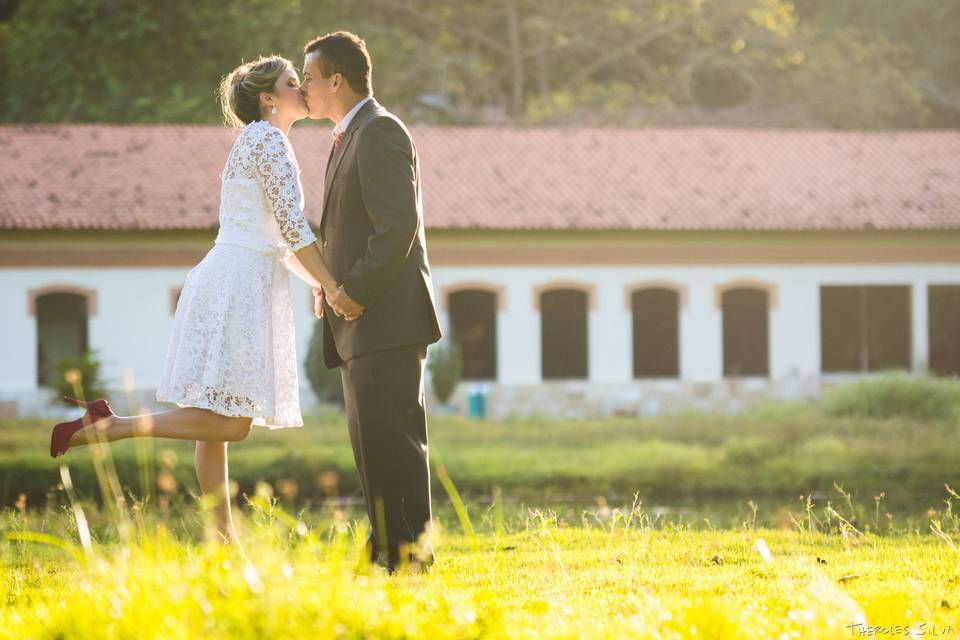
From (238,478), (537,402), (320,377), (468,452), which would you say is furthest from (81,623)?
(537,402)

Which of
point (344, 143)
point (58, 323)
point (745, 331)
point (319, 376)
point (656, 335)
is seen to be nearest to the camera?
point (344, 143)

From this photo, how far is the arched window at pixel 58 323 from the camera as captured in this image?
19578 millimetres

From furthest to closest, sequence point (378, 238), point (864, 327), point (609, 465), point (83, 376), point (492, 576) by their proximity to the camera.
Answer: point (864, 327) → point (83, 376) → point (609, 465) → point (378, 238) → point (492, 576)

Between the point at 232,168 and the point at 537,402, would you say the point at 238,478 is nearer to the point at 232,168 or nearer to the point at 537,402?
the point at 232,168

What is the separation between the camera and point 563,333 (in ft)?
66.9

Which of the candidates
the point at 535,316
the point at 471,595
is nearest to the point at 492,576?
the point at 471,595

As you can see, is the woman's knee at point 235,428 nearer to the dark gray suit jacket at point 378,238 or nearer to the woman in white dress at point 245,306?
the woman in white dress at point 245,306

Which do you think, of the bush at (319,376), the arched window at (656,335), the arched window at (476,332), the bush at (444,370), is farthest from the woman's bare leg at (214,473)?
the arched window at (656,335)

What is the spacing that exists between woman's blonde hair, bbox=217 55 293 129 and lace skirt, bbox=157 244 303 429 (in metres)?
0.53

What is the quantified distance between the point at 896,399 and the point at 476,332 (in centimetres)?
630

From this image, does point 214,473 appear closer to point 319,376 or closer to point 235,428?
point 235,428

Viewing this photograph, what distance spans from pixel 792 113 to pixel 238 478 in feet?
72.1

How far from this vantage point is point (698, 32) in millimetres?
30750

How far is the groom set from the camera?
4.75m
